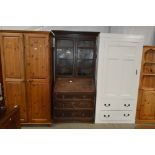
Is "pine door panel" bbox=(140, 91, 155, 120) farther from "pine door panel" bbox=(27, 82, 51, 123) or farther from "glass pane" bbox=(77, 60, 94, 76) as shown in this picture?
"pine door panel" bbox=(27, 82, 51, 123)

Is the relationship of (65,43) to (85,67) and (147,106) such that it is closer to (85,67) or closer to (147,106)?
(85,67)

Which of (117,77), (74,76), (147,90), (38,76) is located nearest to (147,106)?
(147,90)

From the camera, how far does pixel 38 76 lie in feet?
9.09

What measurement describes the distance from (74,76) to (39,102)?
0.97 m

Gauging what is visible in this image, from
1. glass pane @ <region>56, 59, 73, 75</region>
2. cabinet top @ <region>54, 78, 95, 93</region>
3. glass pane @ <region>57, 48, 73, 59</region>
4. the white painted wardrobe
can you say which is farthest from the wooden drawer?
glass pane @ <region>57, 48, 73, 59</region>

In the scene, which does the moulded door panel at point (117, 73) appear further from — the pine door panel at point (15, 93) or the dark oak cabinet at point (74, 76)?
the pine door panel at point (15, 93)

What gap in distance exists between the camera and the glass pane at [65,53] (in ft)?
10.7

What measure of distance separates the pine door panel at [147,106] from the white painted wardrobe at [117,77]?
0.68 feet

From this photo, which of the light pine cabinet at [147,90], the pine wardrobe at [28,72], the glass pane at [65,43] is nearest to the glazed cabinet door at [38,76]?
the pine wardrobe at [28,72]

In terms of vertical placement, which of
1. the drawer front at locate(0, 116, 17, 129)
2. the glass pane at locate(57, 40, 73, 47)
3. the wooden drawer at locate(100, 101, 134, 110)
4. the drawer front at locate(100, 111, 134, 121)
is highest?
the glass pane at locate(57, 40, 73, 47)

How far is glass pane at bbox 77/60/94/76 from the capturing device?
11.0ft
